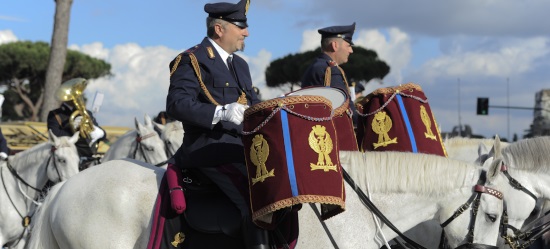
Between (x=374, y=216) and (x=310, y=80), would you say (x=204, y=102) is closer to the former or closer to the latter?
(x=374, y=216)

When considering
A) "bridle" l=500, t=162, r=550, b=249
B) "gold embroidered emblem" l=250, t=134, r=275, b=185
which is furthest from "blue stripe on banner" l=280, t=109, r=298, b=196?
"bridle" l=500, t=162, r=550, b=249

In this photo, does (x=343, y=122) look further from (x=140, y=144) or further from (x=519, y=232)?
(x=140, y=144)

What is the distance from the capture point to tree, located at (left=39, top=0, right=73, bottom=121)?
21.7m

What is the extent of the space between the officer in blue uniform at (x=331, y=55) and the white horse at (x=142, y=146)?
4.49 m

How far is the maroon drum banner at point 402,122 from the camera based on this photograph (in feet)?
23.9

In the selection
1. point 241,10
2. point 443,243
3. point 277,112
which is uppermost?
point 241,10

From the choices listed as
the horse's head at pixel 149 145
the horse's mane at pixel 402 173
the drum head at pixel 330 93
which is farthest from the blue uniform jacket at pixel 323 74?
the horse's head at pixel 149 145

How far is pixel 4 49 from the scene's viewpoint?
50.8 metres

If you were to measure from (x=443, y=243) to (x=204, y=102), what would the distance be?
200 cm

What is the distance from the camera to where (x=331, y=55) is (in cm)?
848

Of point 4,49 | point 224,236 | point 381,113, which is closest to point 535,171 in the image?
point 381,113

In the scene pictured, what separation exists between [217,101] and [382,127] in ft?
7.89

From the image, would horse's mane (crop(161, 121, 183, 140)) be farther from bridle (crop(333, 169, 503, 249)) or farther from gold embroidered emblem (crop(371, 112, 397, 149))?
bridle (crop(333, 169, 503, 249))

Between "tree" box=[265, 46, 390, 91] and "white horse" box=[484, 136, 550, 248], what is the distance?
35.1 meters
